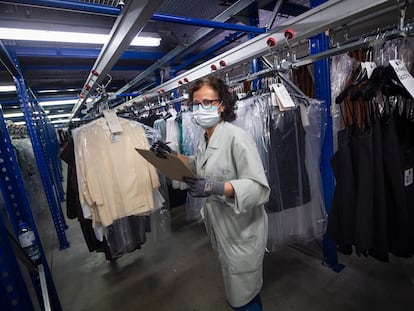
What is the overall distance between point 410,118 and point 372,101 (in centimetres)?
20

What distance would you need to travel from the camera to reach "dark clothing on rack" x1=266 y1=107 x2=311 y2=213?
5.37 ft

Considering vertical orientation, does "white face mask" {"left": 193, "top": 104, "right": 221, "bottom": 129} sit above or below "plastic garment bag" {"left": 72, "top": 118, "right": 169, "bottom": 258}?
above

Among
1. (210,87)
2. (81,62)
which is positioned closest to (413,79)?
(210,87)

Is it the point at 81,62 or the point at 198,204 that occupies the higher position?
the point at 81,62

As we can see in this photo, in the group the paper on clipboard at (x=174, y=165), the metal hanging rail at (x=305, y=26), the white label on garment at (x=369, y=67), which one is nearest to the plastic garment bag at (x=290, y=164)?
the metal hanging rail at (x=305, y=26)

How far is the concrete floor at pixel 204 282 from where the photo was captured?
5.82ft

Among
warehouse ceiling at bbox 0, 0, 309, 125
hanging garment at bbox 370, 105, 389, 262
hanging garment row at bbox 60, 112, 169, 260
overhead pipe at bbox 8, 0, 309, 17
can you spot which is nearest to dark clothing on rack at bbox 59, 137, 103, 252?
hanging garment row at bbox 60, 112, 169, 260

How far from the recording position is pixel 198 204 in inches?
102

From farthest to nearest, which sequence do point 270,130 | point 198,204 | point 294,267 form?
point 198,204, point 294,267, point 270,130

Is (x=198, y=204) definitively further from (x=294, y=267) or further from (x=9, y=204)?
(x=9, y=204)

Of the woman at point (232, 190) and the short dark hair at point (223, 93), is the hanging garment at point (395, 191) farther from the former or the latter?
the short dark hair at point (223, 93)

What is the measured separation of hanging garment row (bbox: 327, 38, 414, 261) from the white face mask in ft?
2.28

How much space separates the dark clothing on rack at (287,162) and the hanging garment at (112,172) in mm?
979

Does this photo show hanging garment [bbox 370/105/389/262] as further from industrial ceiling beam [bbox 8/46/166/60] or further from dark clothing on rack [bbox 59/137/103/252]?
industrial ceiling beam [bbox 8/46/166/60]
